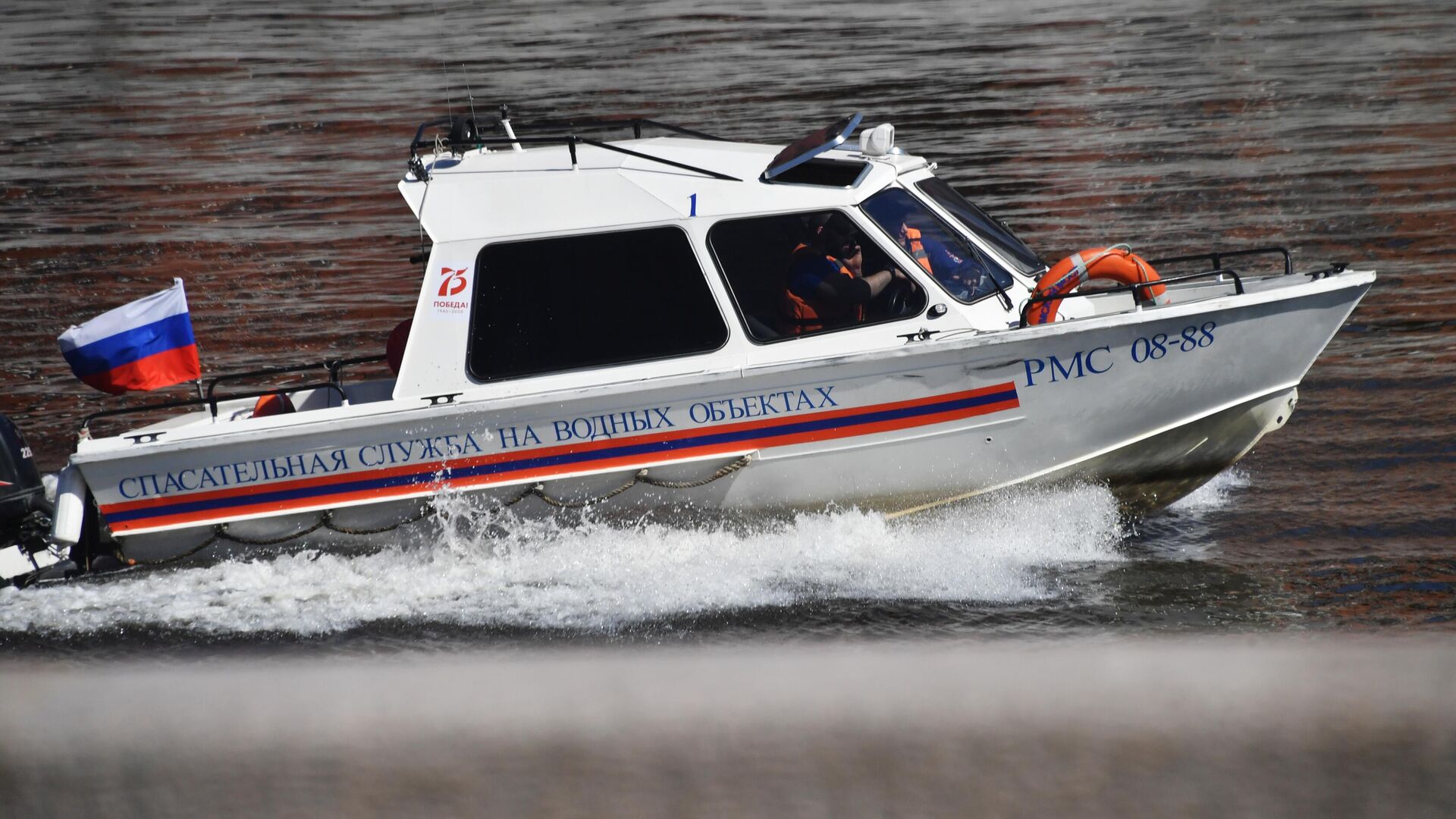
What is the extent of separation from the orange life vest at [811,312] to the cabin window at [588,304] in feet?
1.30

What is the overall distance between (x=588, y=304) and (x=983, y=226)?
250cm

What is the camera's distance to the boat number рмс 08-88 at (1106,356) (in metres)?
7.09

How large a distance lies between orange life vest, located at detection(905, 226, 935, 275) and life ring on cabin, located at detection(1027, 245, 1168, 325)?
0.63 meters

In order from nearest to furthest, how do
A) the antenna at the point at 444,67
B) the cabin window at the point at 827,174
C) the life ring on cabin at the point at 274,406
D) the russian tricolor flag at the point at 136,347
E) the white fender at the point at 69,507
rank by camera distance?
the white fender at the point at 69,507 < the russian tricolor flag at the point at 136,347 < the cabin window at the point at 827,174 < the life ring on cabin at the point at 274,406 < the antenna at the point at 444,67

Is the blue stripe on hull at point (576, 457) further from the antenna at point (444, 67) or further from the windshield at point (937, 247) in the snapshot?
the antenna at point (444, 67)

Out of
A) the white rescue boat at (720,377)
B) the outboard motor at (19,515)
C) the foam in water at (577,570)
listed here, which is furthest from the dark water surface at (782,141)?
the white rescue boat at (720,377)

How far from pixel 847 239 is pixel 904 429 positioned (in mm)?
1108

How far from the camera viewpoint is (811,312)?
289 inches

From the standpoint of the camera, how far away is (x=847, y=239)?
24.1ft

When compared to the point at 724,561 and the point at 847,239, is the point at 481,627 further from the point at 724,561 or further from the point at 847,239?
the point at 847,239

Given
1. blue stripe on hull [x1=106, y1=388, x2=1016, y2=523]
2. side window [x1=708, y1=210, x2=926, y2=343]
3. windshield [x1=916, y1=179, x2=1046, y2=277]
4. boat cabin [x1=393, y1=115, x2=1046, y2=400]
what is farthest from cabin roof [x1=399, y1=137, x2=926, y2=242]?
blue stripe on hull [x1=106, y1=388, x2=1016, y2=523]

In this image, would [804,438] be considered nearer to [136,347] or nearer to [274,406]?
[274,406]

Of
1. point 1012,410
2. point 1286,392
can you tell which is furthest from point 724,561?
point 1286,392

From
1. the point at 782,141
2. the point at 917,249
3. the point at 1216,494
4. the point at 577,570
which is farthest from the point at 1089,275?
the point at 782,141
